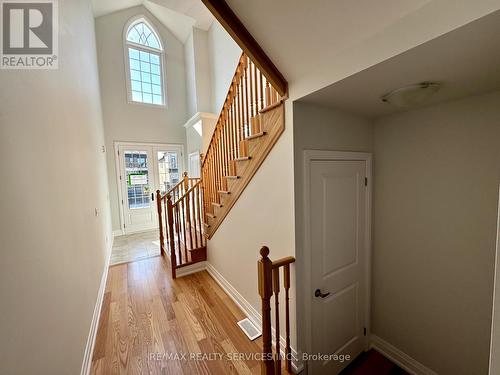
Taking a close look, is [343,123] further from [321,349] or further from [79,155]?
[79,155]

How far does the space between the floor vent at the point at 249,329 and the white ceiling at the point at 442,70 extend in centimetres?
209

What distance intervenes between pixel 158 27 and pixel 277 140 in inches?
234

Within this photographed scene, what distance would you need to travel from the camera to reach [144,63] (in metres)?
5.17

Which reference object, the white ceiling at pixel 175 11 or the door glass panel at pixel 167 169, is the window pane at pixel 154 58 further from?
the door glass panel at pixel 167 169

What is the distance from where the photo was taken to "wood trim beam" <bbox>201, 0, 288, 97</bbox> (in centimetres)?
118

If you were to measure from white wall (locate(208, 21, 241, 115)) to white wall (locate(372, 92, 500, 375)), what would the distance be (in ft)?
12.1

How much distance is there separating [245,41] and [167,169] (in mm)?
4852

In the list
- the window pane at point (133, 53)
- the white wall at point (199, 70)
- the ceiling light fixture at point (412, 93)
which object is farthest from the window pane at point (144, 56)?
the ceiling light fixture at point (412, 93)

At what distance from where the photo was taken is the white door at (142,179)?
5.01m

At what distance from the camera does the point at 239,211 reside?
223 centimetres

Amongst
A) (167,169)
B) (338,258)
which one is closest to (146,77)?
(167,169)

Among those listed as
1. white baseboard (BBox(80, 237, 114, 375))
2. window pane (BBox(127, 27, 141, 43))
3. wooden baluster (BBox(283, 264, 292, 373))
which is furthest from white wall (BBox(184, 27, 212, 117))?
wooden baluster (BBox(283, 264, 292, 373))

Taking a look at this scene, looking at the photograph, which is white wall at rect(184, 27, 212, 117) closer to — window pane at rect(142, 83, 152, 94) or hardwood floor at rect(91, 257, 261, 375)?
window pane at rect(142, 83, 152, 94)

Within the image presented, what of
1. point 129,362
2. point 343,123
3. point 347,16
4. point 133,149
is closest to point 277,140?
point 343,123
